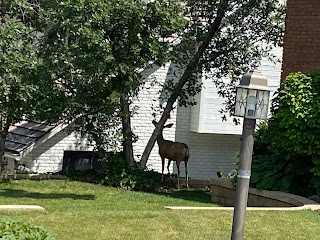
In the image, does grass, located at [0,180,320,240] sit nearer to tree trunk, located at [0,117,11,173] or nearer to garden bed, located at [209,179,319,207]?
garden bed, located at [209,179,319,207]

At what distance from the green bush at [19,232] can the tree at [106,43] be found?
7.46 meters

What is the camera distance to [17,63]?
13438 mm

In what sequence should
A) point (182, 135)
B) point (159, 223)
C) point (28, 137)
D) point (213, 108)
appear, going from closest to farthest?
1. point (159, 223)
2. point (28, 137)
3. point (213, 108)
4. point (182, 135)

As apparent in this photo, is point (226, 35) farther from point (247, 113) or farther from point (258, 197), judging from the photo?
point (247, 113)

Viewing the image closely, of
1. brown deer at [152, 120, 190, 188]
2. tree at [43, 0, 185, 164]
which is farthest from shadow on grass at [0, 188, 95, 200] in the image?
brown deer at [152, 120, 190, 188]

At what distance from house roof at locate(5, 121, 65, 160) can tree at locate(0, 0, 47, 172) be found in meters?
4.08

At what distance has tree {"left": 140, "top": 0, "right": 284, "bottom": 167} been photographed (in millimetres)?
15914

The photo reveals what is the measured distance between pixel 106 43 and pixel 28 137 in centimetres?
694

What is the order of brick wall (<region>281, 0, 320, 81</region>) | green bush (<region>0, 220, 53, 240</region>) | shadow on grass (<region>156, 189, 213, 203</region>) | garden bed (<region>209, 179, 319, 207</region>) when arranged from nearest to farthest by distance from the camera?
green bush (<region>0, 220, 53, 240</region>) → garden bed (<region>209, 179, 319, 207</region>) → brick wall (<region>281, 0, 320, 81</region>) → shadow on grass (<region>156, 189, 213, 203</region>)

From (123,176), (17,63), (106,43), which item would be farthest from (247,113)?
(123,176)

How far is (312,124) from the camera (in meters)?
12.1

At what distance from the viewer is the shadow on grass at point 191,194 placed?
14292 millimetres

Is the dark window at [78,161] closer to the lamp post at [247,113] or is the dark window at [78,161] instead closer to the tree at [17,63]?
the tree at [17,63]

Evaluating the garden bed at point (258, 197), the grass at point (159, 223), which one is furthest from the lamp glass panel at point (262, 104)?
the garden bed at point (258, 197)
